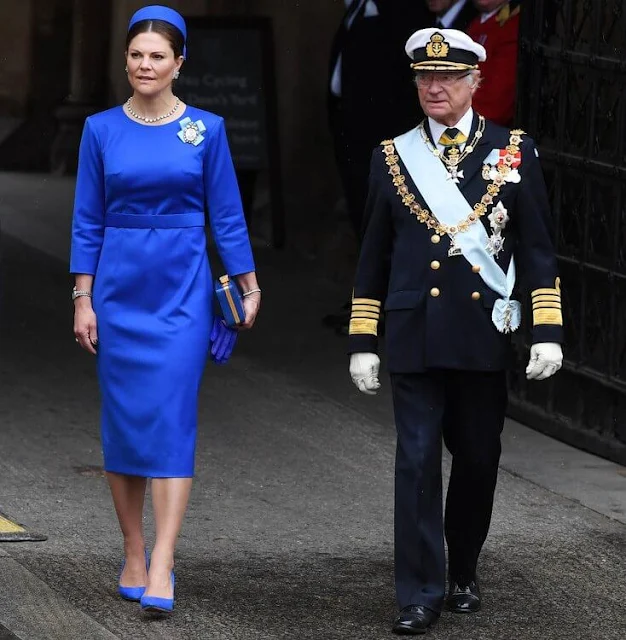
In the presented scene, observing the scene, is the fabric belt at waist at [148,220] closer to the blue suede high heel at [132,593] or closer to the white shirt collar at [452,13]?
the blue suede high heel at [132,593]

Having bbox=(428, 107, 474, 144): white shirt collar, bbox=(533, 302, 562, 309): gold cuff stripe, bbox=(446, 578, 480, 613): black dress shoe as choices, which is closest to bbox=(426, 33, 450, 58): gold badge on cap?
bbox=(428, 107, 474, 144): white shirt collar

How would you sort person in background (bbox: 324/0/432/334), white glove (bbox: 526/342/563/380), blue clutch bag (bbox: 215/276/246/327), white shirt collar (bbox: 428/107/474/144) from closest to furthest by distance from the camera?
white glove (bbox: 526/342/563/380) < white shirt collar (bbox: 428/107/474/144) < blue clutch bag (bbox: 215/276/246/327) < person in background (bbox: 324/0/432/334)

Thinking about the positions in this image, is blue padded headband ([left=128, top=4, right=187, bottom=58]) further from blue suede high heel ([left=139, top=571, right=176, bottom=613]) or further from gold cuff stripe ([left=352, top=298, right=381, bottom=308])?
blue suede high heel ([left=139, top=571, right=176, bottom=613])

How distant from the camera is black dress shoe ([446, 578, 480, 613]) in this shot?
19.9ft

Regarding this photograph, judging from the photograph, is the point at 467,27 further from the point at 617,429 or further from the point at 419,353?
the point at 419,353

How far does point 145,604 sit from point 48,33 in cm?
1167

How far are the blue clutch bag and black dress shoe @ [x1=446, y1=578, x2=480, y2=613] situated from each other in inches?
41.0

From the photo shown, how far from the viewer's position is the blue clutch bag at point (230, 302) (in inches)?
235

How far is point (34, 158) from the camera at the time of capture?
16.9 meters

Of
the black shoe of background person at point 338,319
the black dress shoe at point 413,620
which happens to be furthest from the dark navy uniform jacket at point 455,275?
the black shoe of background person at point 338,319

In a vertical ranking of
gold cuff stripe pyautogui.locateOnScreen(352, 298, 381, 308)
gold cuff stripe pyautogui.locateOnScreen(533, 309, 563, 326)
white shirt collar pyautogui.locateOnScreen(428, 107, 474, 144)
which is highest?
white shirt collar pyautogui.locateOnScreen(428, 107, 474, 144)

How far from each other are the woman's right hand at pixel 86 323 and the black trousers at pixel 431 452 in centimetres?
90

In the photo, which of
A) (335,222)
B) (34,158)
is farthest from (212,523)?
(34,158)

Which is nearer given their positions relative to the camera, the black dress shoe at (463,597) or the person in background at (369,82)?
the black dress shoe at (463,597)
